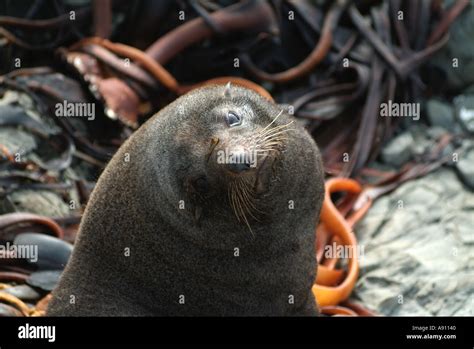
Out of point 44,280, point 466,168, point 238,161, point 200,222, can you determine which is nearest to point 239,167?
point 238,161

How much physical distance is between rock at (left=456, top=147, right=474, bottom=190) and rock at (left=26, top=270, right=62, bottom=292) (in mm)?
2943

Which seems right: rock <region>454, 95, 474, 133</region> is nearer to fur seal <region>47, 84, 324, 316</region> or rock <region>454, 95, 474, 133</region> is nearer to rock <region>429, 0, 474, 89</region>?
rock <region>429, 0, 474, 89</region>

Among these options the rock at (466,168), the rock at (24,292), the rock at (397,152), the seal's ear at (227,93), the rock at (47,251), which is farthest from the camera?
the rock at (397,152)

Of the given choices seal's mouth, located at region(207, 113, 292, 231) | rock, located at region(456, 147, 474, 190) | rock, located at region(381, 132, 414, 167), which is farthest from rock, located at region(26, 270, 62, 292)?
rock, located at region(456, 147, 474, 190)

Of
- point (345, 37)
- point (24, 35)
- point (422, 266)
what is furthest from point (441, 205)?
point (24, 35)

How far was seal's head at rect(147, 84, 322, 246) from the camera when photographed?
3.83 meters

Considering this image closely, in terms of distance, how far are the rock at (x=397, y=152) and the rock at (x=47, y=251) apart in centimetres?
273

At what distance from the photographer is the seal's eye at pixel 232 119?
3934 mm

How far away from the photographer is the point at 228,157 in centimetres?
369

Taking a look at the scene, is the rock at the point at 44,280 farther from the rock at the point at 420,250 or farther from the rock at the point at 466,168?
the rock at the point at 466,168

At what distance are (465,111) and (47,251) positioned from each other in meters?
3.72

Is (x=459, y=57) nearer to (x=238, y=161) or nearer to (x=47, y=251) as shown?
(x=47, y=251)

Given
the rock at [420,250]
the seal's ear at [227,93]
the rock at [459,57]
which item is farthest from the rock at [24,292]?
the rock at [459,57]

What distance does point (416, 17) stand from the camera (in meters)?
7.28
